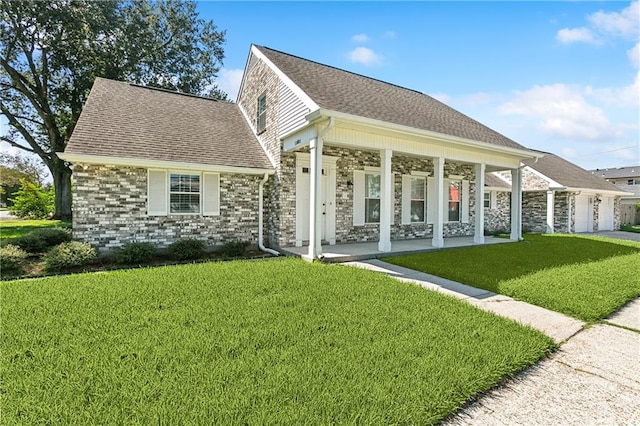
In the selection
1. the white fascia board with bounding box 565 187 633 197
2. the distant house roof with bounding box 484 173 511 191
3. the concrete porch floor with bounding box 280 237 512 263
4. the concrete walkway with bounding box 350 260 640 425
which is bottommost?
the concrete walkway with bounding box 350 260 640 425

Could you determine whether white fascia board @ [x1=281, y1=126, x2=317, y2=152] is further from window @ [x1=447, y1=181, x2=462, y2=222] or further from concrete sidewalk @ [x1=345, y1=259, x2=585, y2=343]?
window @ [x1=447, y1=181, x2=462, y2=222]

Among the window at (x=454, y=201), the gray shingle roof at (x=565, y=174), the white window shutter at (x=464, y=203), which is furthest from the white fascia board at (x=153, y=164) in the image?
the gray shingle roof at (x=565, y=174)

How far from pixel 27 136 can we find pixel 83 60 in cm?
533

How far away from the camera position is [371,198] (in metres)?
10.5

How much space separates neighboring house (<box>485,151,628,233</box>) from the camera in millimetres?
16547

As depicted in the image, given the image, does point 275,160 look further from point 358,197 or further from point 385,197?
point 385,197

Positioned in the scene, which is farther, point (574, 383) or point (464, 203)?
point (464, 203)

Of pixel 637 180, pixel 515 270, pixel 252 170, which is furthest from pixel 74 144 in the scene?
pixel 637 180

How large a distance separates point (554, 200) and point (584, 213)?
283 centimetres

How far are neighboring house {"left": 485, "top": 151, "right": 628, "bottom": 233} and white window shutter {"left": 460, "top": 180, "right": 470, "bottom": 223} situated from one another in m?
4.07

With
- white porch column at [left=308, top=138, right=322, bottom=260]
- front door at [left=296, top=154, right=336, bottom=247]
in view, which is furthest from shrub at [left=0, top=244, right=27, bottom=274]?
front door at [left=296, top=154, right=336, bottom=247]

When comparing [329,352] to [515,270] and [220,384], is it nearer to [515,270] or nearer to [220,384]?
[220,384]

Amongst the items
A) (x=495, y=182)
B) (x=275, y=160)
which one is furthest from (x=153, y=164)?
(x=495, y=182)

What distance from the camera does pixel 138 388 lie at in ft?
7.88
